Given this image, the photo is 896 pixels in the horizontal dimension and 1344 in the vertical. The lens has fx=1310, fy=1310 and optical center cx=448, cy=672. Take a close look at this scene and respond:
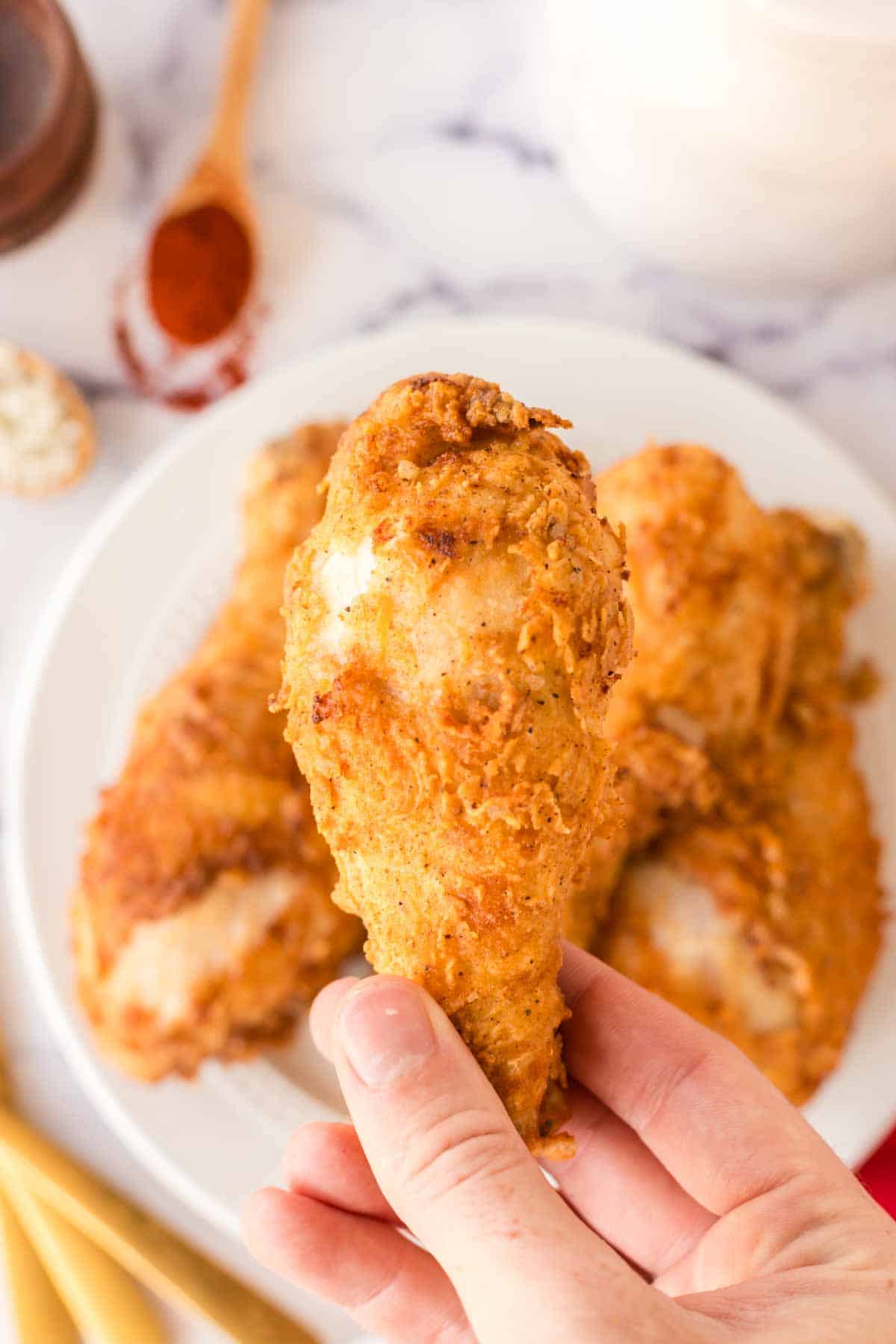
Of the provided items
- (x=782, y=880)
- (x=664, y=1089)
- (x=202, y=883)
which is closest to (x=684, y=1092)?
(x=664, y=1089)

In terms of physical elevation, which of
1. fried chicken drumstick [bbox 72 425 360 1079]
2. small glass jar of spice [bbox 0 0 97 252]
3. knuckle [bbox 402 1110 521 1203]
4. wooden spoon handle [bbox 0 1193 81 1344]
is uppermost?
small glass jar of spice [bbox 0 0 97 252]

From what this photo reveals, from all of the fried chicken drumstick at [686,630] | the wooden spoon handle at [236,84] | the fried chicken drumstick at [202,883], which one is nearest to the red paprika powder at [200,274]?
the wooden spoon handle at [236,84]

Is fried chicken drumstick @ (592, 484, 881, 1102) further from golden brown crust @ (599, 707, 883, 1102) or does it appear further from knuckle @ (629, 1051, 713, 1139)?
knuckle @ (629, 1051, 713, 1139)

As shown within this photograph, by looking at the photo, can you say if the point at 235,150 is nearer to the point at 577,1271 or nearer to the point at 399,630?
the point at 399,630

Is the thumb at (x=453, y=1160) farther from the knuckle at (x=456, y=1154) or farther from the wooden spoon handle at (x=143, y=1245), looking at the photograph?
the wooden spoon handle at (x=143, y=1245)

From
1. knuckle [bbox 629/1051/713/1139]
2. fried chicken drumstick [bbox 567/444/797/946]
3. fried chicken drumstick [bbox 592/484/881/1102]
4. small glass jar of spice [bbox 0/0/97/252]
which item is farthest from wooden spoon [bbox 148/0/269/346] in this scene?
knuckle [bbox 629/1051/713/1139]

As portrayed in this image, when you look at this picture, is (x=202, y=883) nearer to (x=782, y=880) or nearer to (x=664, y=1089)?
(x=664, y=1089)
